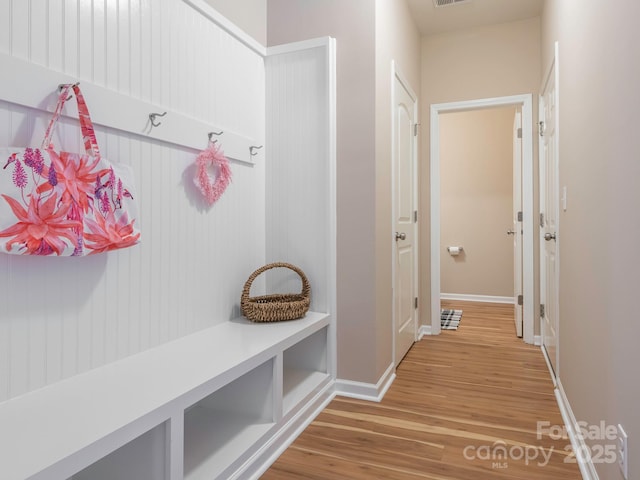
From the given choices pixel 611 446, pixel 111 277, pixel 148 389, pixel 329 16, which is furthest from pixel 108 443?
pixel 329 16

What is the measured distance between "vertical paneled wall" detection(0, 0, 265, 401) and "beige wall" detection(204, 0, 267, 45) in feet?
0.41

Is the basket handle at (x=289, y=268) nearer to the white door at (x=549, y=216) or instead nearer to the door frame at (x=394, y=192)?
the door frame at (x=394, y=192)

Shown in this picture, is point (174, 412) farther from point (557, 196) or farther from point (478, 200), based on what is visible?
point (478, 200)

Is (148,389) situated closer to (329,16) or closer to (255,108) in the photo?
(255,108)

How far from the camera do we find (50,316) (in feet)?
4.54

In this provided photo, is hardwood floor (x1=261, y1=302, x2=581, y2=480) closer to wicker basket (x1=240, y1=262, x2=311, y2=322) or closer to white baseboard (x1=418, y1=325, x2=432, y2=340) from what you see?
wicker basket (x1=240, y1=262, x2=311, y2=322)

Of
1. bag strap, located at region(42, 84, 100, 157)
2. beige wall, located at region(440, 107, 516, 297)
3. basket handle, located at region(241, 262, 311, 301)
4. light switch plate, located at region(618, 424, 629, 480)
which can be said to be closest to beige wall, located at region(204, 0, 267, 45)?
bag strap, located at region(42, 84, 100, 157)

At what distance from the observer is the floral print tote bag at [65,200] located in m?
1.21

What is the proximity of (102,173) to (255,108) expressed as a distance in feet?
4.26

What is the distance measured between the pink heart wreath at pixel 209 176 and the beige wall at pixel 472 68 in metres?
2.18

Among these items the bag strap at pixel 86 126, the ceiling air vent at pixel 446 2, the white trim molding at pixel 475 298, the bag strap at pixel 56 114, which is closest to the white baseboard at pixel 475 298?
the white trim molding at pixel 475 298

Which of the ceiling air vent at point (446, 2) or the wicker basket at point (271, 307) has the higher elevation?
the ceiling air vent at point (446, 2)

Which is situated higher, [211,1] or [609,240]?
[211,1]

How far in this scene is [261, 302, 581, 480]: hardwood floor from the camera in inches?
69.4
